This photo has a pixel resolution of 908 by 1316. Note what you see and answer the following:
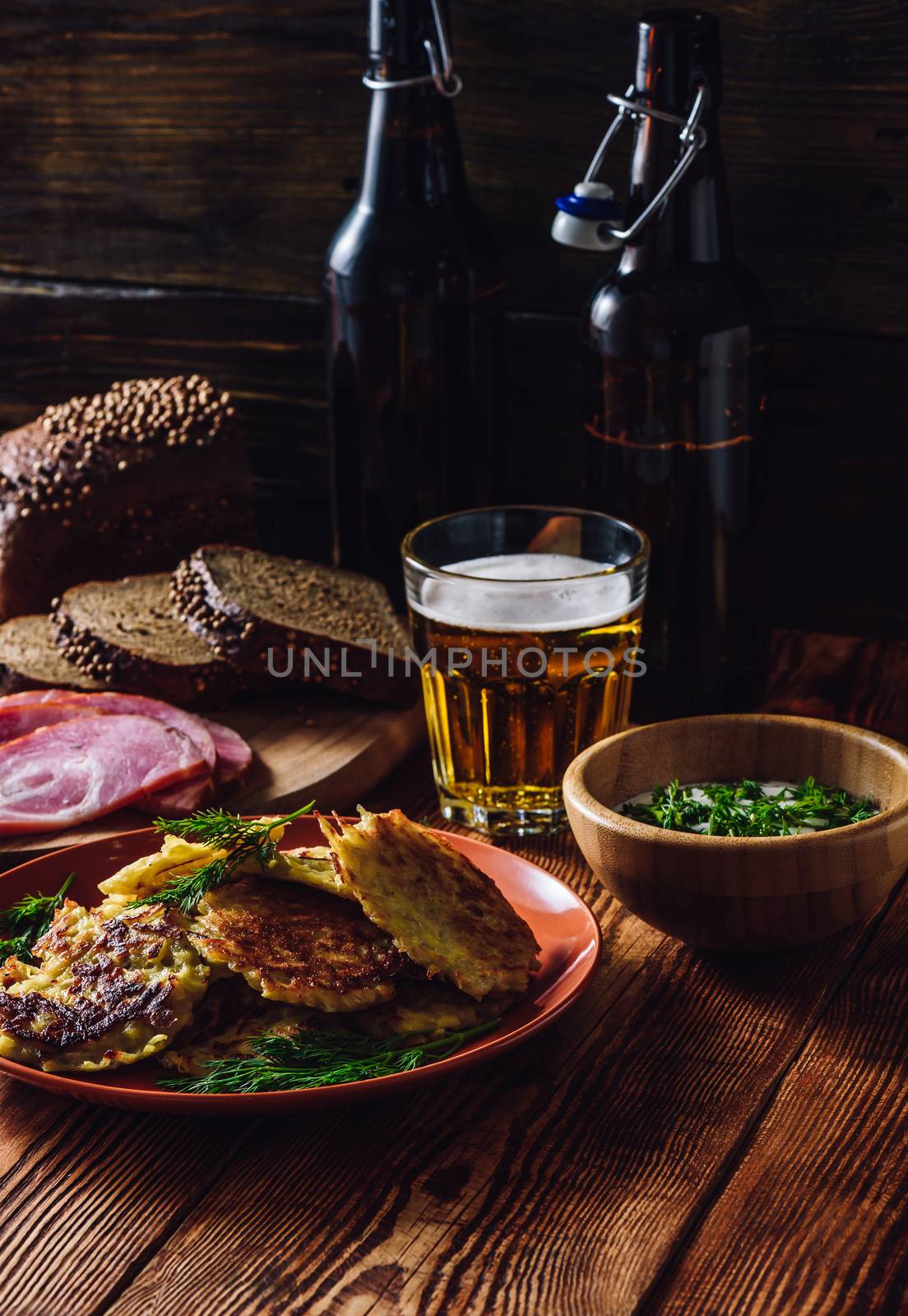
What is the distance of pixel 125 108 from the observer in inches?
95.7

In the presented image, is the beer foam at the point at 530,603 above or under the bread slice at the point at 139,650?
above

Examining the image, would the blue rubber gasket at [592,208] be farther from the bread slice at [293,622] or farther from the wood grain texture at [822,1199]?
the wood grain texture at [822,1199]

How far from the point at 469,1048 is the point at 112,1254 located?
0.31 meters

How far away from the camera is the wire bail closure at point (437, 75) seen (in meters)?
1.85

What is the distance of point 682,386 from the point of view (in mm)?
1746

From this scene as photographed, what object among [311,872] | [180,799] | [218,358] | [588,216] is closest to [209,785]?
[180,799]

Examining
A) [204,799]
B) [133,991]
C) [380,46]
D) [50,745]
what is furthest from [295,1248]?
[380,46]

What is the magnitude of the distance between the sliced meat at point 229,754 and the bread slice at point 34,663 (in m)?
0.25

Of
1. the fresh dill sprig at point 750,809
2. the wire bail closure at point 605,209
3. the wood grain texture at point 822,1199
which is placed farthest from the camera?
the wire bail closure at point 605,209

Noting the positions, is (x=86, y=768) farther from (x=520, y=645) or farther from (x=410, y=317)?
(x=410, y=317)

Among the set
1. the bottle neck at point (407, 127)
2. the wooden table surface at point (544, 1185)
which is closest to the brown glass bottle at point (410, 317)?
the bottle neck at point (407, 127)

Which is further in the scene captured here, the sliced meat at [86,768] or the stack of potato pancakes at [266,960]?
the sliced meat at [86,768]

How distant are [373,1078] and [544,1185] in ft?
0.51

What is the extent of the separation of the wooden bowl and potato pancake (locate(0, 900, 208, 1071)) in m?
0.40
